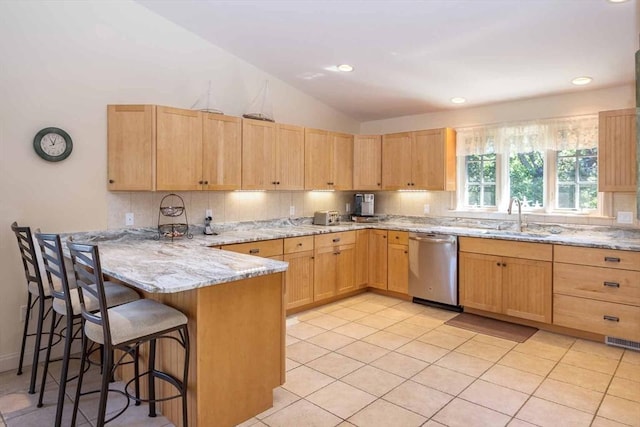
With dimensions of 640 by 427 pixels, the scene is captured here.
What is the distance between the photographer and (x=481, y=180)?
4.97m

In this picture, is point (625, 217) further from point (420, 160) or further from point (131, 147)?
point (131, 147)

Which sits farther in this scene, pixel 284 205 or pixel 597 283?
pixel 284 205

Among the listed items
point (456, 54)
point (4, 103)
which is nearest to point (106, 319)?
point (4, 103)

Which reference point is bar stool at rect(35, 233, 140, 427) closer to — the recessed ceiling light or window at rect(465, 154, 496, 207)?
window at rect(465, 154, 496, 207)

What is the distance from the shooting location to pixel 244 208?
4.52 m

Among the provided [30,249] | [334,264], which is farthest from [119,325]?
[334,264]

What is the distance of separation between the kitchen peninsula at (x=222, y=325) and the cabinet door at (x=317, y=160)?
2.26 meters

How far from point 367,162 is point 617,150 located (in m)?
2.68

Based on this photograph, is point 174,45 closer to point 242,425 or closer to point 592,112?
point 242,425

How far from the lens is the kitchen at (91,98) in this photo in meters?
3.05

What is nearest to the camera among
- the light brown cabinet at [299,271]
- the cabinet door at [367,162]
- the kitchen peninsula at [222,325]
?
the kitchen peninsula at [222,325]

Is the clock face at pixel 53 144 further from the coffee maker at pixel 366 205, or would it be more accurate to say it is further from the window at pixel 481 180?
the window at pixel 481 180

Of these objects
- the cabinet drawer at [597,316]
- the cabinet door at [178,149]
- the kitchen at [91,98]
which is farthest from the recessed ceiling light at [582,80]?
the cabinet door at [178,149]

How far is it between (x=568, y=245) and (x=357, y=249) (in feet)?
7.32
